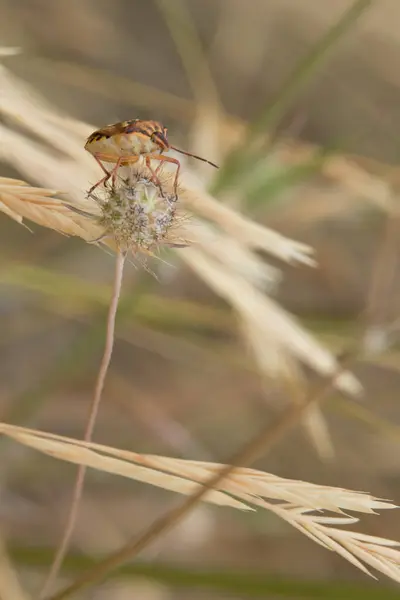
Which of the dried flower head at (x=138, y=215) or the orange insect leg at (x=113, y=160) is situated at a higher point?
the orange insect leg at (x=113, y=160)

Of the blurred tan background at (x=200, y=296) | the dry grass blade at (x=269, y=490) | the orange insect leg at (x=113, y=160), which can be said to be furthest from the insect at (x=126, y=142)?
the blurred tan background at (x=200, y=296)

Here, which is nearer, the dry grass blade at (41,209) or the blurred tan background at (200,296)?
the dry grass blade at (41,209)

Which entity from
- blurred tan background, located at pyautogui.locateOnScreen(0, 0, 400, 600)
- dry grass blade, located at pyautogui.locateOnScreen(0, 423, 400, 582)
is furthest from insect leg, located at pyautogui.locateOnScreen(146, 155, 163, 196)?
blurred tan background, located at pyautogui.locateOnScreen(0, 0, 400, 600)

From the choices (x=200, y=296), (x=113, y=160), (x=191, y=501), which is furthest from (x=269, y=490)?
(x=200, y=296)

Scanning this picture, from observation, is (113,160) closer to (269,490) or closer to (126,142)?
(126,142)

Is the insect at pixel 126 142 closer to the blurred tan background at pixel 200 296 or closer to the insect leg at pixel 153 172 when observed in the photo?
the insect leg at pixel 153 172

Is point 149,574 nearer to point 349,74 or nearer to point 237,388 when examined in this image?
point 237,388

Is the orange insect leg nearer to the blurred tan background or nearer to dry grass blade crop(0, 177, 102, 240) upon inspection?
dry grass blade crop(0, 177, 102, 240)
